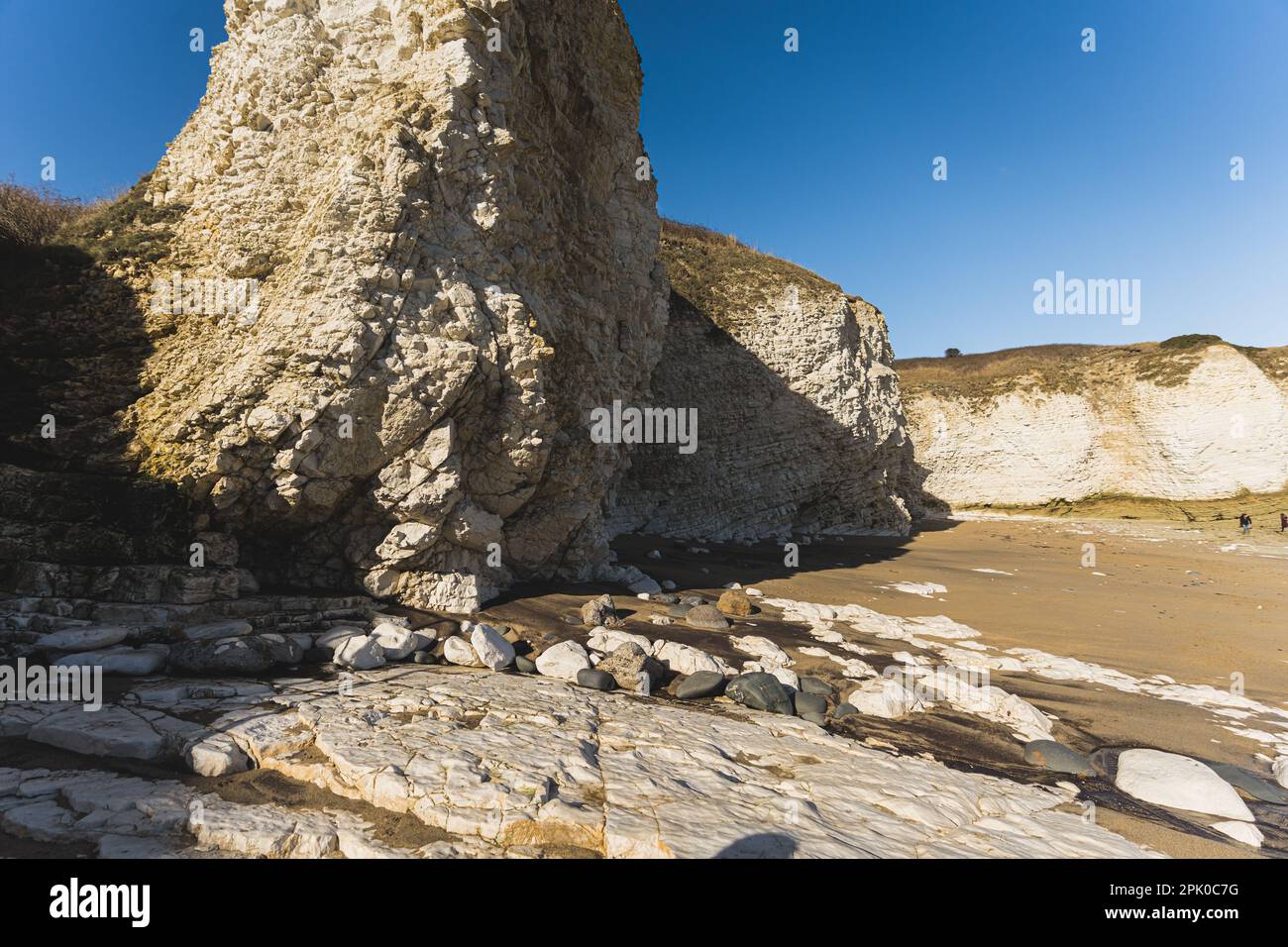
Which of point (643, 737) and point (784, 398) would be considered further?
point (784, 398)

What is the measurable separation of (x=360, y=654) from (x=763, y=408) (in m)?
Result: 18.1

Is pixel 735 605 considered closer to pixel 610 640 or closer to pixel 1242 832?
pixel 610 640

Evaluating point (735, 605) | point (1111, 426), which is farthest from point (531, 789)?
point (1111, 426)

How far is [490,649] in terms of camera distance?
671 centimetres

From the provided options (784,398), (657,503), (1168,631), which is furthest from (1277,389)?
(657,503)

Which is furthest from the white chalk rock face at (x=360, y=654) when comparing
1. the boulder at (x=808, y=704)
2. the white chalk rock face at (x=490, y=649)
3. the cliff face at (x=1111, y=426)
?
the cliff face at (x=1111, y=426)

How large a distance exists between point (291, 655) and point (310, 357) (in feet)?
11.9

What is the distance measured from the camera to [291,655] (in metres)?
5.97

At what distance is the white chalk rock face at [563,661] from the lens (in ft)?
21.7

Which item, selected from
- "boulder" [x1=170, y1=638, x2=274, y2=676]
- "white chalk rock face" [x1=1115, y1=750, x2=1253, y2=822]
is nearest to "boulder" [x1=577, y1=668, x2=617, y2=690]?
"boulder" [x1=170, y1=638, x2=274, y2=676]

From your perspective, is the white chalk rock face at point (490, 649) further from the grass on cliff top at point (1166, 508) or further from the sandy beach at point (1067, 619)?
the grass on cliff top at point (1166, 508)

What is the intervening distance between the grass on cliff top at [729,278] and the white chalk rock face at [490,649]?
17553 millimetres

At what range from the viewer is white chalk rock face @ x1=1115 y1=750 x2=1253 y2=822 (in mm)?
4645
